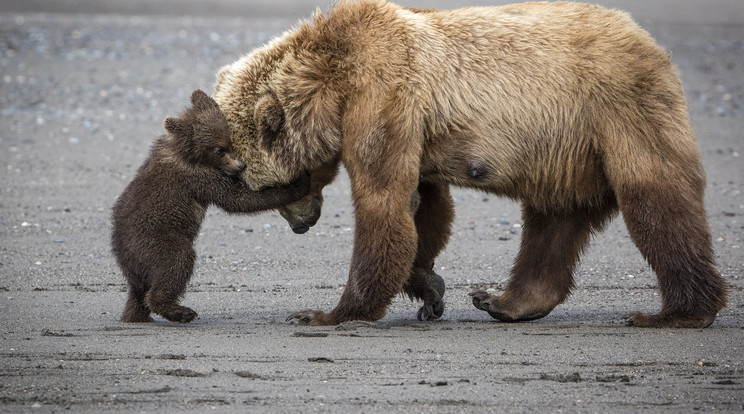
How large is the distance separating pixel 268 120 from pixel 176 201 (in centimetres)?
93

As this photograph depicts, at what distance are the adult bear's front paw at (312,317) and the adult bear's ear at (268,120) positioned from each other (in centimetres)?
119

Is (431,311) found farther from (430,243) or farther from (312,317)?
(312,317)

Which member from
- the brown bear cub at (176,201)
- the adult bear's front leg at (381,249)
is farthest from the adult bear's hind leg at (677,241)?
the brown bear cub at (176,201)

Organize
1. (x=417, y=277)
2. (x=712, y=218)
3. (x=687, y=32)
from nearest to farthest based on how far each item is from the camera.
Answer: (x=417, y=277)
(x=712, y=218)
(x=687, y=32)

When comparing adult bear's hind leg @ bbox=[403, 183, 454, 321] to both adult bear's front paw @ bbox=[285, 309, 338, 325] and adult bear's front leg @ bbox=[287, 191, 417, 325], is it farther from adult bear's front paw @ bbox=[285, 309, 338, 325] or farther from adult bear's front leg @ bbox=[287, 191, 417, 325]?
adult bear's front paw @ bbox=[285, 309, 338, 325]

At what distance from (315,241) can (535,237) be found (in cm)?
319

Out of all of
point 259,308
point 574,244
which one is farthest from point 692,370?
point 259,308

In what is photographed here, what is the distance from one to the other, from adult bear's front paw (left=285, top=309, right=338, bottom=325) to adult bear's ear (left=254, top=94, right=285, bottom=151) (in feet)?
3.90

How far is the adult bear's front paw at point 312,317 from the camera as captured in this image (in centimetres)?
716

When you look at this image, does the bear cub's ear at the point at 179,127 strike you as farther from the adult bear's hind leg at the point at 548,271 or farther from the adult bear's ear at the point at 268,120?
the adult bear's hind leg at the point at 548,271

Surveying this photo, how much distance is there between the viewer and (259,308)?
7.96 metres

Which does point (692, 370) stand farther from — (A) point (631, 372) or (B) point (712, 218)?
(B) point (712, 218)

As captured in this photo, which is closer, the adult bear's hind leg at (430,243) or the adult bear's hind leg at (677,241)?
the adult bear's hind leg at (677,241)

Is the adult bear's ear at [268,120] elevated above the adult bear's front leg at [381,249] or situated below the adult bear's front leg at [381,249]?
above
